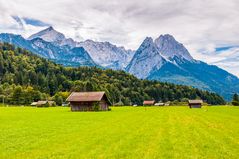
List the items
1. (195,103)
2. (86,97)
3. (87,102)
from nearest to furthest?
1. (87,102)
2. (86,97)
3. (195,103)

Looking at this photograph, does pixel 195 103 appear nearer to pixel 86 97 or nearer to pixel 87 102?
pixel 87 102

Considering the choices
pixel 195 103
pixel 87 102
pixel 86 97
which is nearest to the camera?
pixel 87 102

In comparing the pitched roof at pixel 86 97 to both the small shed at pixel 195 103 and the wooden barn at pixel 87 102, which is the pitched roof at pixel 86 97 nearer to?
the wooden barn at pixel 87 102

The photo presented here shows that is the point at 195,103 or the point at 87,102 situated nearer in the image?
the point at 87,102

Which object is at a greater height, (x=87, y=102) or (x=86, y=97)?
(x=86, y=97)

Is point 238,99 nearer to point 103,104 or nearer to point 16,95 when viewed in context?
point 103,104

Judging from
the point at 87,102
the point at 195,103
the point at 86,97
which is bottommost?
the point at 87,102

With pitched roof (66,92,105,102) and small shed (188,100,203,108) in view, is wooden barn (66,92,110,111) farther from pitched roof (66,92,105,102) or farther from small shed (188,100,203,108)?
small shed (188,100,203,108)

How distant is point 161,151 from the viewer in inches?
798

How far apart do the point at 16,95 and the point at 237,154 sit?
15865cm

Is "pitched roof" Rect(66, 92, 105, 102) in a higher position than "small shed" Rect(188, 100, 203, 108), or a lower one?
higher

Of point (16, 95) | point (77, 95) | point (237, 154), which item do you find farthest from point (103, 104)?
point (237, 154)

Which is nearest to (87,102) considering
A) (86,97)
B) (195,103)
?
(86,97)

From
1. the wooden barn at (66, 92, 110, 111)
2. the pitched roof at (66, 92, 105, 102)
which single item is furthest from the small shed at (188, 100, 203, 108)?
the pitched roof at (66, 92, 105, 102)
